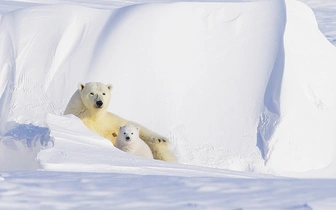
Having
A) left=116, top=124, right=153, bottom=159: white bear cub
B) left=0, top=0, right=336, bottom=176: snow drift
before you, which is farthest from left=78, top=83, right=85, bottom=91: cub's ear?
left=0, top=0, right=336, bottom=176: snow drift

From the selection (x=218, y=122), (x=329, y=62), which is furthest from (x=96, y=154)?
(x=329, y=62)

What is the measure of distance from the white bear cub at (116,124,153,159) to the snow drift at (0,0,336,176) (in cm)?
141

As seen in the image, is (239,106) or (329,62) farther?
(329,62)

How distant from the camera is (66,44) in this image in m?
8.95

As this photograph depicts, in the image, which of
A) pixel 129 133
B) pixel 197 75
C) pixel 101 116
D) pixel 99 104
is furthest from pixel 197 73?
pixel 129 133

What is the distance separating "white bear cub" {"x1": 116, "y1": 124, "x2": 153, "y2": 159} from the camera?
6.01 metres

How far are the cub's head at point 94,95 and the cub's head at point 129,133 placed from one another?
42 cm

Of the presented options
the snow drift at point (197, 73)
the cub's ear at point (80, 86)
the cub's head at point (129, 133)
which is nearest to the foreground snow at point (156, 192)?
the cub's head at point (129, 133)

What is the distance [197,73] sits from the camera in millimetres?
8648

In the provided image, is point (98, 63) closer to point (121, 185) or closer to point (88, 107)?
point (88, 107)

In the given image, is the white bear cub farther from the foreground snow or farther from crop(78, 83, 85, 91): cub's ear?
the foreground snow

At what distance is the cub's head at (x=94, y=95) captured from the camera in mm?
6418

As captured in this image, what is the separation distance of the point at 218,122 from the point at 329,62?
1799mm

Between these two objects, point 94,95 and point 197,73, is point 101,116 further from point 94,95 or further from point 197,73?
point 197,73
